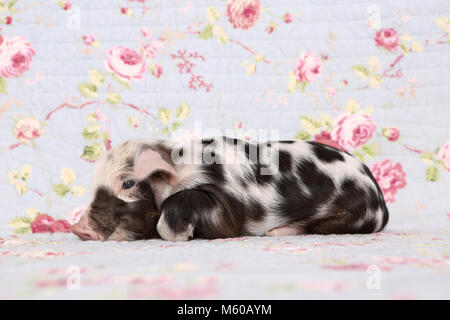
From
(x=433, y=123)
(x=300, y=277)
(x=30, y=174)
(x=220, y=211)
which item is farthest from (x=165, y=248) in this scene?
(x=433, y=123)

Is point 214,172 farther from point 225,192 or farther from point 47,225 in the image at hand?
point 47,225

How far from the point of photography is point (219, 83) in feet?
8.48

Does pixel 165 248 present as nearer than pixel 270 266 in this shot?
No

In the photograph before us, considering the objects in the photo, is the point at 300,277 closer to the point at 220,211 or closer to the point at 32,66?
the point at 220,211

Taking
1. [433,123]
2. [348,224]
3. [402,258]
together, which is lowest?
[348,224]

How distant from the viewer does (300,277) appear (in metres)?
1.01

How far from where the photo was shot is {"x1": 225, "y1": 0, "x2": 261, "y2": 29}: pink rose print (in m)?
2.64

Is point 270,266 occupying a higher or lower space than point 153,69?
lower

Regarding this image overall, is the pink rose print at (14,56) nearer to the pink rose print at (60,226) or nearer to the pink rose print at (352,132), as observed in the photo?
the pink rose print at (60,226)

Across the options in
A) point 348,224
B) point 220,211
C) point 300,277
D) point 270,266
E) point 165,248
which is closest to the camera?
point 300,277

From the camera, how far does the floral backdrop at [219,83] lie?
2498mm

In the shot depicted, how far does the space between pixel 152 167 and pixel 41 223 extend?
0.90 metres

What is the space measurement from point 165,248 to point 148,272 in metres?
0.44

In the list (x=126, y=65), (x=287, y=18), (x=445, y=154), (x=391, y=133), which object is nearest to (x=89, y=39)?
(x=126, y=65)
